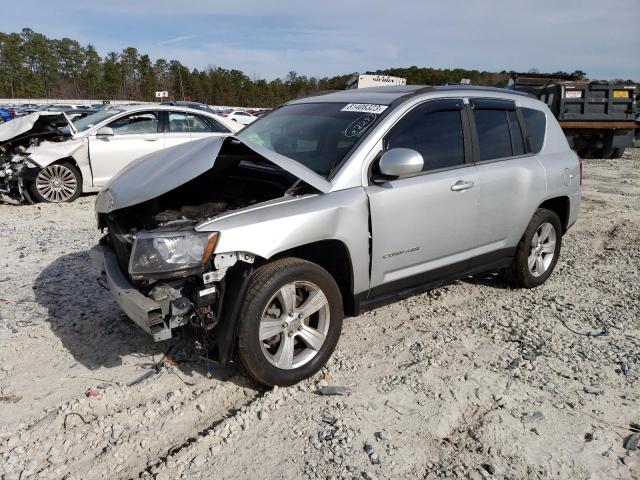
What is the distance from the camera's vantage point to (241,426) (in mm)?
2793

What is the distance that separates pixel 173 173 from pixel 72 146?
594cm

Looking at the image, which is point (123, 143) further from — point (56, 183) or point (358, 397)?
point (358, 397)

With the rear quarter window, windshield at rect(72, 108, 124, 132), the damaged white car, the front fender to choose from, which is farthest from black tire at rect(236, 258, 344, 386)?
windshield at rect(72, 108, 124, 132)

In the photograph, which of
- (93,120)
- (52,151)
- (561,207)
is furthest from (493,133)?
(93,120)

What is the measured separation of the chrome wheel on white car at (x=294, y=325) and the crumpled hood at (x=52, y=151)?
659 centimetres

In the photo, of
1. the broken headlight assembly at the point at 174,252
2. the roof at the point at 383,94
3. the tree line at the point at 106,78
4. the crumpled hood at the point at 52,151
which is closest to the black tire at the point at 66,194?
the crumpled hood at the point at 52,151

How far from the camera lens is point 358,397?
3.08 meters

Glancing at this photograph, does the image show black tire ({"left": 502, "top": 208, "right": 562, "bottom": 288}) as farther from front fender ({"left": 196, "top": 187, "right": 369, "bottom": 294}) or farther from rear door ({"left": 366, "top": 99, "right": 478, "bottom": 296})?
front fender ({"left": 196, "top": 187, "right": 369, "bottom": 294})

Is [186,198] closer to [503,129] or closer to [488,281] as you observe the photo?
[503,129]

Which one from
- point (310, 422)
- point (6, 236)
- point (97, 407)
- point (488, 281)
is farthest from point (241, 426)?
point (6, 236)

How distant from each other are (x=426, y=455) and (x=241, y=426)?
1027 mm

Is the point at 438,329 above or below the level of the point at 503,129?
below

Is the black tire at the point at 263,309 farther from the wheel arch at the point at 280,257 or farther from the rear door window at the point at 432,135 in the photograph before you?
the rear door window at the point at 432,135

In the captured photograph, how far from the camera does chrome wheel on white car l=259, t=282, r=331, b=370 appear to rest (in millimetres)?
3016
